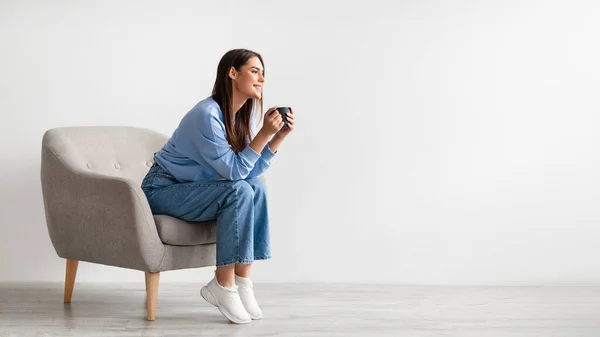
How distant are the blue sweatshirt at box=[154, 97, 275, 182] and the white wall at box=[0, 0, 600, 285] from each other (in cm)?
84

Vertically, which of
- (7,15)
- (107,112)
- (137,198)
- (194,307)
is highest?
(7,15)

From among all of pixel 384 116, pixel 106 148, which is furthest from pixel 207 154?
pixel 384 116

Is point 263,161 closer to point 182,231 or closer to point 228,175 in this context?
point 228,175

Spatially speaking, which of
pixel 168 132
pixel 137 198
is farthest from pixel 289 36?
pixel 137 198

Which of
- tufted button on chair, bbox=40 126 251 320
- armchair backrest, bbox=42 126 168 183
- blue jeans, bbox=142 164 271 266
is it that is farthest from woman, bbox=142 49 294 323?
armchair backrest, bbox=42 126 168 183

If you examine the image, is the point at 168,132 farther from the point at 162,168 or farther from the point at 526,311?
the point at 526,311

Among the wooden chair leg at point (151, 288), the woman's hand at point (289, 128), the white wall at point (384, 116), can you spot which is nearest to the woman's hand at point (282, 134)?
the woman's hand at point (289, 128)

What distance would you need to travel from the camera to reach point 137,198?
2.54 metres

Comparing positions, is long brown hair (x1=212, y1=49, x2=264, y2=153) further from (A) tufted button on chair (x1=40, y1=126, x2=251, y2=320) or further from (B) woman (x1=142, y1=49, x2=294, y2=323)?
(A) tufted button on chair (x1=40, y1=126, x2=251, y2=320)

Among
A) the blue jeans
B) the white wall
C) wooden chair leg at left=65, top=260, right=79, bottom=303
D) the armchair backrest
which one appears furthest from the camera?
the white wall

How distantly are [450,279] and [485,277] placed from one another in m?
0.16

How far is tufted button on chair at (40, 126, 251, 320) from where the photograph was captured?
2.56m

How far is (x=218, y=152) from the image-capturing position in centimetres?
253

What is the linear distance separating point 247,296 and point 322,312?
346mm
